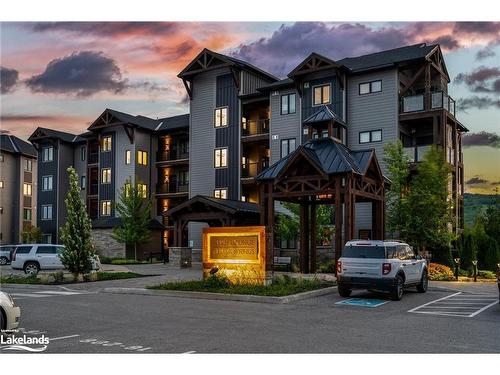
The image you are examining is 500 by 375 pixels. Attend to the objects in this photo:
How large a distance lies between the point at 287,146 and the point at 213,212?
816cm

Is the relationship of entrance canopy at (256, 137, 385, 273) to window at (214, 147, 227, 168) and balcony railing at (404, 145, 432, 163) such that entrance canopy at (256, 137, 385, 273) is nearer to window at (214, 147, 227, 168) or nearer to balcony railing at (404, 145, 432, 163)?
balcony railing at (404, 145, 432, 163)

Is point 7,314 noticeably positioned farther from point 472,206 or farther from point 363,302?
point 472,206

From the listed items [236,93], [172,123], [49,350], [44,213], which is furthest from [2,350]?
[44,213]

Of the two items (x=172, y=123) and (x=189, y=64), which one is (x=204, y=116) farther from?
(x=172, y=123)

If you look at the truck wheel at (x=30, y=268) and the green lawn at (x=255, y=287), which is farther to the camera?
the truck wheel at (x=30, y=268)

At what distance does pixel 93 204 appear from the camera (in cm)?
5731

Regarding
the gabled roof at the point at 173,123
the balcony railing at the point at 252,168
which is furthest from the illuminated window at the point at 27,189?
the balcony railing at the point at 252,168

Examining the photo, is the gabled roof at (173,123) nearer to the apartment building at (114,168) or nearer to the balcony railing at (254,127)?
the apartment building at (114,168)

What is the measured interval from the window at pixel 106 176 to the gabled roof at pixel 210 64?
13437 mm

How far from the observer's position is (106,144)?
54.5 meters

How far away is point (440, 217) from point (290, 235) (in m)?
9.29

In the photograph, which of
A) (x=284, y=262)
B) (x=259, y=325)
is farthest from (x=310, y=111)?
(x=259, y=325)

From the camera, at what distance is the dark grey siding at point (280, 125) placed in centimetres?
4056

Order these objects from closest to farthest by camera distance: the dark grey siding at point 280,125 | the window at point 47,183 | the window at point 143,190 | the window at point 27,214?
1. the dark grey siding at point 280,125
2. the window at point 143,190
3. the window at point 47,183
4. the window at point 27,214
